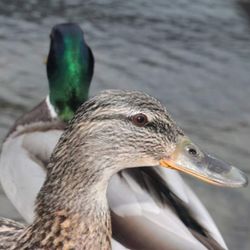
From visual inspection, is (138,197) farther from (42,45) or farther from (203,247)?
(42,45)

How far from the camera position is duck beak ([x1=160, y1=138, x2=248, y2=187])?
267cm

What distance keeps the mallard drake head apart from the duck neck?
13 millimetres

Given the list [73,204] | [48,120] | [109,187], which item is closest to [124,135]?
[73,204]

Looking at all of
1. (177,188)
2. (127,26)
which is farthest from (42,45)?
(177,188)

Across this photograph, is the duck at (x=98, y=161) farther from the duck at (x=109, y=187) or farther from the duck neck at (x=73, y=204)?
the duck at (x=109, y=187)

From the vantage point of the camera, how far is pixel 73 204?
8.47ft

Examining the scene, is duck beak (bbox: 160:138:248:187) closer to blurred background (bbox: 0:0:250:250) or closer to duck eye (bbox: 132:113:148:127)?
duck eye (bbox: 132:113:148:127)

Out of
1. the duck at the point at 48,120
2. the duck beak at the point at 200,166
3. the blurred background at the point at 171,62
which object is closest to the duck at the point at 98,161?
the duck beak at the point at 200,166

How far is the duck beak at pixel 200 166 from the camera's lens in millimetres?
2666

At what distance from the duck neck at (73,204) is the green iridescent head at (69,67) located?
228cm

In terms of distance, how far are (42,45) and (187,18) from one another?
4.72 feet

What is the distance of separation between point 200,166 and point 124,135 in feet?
1.04

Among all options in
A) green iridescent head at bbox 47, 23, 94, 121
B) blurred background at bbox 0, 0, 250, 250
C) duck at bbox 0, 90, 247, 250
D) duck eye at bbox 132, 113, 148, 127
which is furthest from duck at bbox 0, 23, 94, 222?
duck eye at bbox 132, 113, 148, 127

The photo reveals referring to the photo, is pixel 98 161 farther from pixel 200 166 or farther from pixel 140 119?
pixel 200 166
